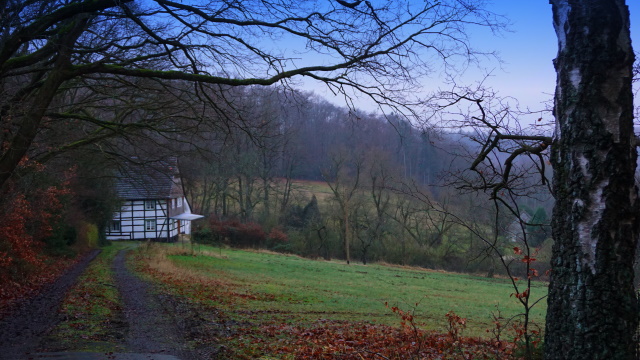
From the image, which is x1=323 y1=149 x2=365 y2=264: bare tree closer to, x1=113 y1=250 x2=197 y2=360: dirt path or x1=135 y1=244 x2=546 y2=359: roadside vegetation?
x1=135 y1=244 x2=546 y2=359: roadside vegetation

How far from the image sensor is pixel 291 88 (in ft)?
30.6

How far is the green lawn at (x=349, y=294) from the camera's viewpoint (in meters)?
14.1

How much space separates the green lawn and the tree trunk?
9.22 metres

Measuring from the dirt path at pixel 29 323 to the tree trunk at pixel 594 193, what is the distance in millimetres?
7037

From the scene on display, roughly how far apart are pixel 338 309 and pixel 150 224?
36443mm

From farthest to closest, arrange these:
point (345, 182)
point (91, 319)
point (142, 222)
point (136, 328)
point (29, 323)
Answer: point (142, 222), point (345, 182), point (91, 319), point (29, 323), point (136, 328)

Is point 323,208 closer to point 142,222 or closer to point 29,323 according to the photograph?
point 142,222

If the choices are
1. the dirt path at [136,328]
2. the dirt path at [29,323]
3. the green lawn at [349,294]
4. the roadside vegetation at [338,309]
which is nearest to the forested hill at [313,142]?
the roadside vegetation at [338,309]

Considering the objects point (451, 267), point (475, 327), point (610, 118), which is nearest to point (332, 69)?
point (610, 118)

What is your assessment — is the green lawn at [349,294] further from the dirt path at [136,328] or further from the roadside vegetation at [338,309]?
the dirt path at [136,328]

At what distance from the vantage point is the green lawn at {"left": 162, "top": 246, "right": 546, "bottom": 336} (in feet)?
46.2

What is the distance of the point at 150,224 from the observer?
48.3 meters

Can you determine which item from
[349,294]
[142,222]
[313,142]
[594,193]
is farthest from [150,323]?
[142,222]

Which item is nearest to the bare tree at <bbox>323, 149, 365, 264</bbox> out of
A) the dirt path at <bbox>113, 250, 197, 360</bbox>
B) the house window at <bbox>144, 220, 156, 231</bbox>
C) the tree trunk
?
the house window at <bbox>144, 220, 156, 231</bbox>
